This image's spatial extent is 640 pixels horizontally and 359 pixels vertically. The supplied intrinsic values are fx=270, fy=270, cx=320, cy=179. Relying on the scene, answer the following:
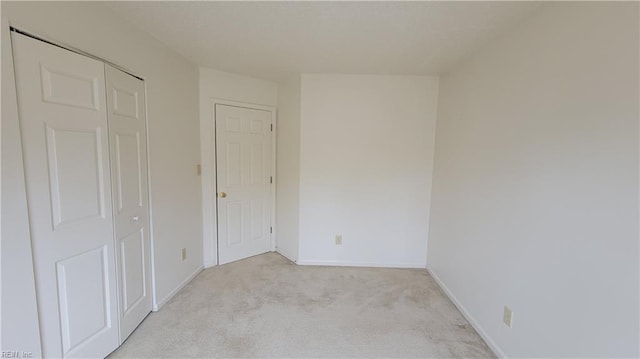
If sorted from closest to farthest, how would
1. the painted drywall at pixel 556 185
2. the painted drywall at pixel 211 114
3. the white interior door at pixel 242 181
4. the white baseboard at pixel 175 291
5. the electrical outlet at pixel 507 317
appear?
the painted drywall at pixel 556 185
the electrical outlet at pixel 507 317
the white baseboard at pixel 175 291
the painted drywall at pixel 211 114
the white interior door at pixel 242 181

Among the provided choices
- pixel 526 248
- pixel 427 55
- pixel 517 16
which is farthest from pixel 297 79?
pixel 526 248

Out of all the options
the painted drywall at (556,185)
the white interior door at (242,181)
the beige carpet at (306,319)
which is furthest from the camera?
the white interior door at (242,181)

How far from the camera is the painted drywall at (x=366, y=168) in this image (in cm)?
308

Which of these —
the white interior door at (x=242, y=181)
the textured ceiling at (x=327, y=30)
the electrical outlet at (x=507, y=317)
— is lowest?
the electrical outlet at (x=507, y=317)

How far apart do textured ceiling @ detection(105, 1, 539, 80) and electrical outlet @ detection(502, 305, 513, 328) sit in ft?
6.16

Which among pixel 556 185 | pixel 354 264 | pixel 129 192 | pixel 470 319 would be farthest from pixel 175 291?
pixel 556 185

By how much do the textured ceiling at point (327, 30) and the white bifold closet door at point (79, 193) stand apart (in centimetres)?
56

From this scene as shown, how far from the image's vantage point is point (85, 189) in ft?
5.26

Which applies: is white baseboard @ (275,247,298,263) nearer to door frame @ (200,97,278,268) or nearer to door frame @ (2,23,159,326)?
door frame @ (200,97,278,268)

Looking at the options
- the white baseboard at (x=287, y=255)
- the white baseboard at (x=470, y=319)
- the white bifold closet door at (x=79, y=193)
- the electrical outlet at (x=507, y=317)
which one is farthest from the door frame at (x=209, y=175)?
the electrical outlet at (x=507, y=317)

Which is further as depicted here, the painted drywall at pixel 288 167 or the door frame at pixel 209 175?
the painted drywall at pixel 288 167

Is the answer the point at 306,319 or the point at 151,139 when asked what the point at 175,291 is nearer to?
the point at 306,319

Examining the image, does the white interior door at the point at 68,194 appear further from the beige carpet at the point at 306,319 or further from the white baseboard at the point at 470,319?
the white baseboard at the point at 470,319

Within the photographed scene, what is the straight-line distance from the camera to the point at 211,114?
3.03 meters
